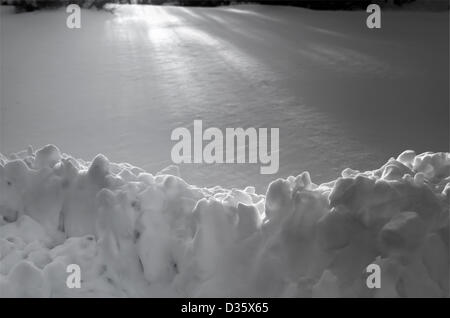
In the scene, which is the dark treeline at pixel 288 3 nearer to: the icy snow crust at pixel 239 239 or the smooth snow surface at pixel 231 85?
the smooth snow surface at pixel 231 85

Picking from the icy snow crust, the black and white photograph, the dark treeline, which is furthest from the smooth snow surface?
the icy snow crust

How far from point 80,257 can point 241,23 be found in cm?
485

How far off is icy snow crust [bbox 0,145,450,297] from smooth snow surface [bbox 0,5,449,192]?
730 mm

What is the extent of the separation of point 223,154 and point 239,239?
3.95 ft

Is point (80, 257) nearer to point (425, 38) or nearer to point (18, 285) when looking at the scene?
point (18, 285)

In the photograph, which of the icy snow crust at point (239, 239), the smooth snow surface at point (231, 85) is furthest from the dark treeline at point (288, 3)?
the icy snow crust at point (239, 239)

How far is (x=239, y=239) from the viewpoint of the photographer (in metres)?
1.46

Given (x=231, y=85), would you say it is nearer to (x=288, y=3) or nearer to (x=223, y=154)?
(x=223, y=154)

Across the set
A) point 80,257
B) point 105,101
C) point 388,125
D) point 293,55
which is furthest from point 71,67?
point 80,257

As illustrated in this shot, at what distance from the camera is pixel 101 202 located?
159 centimetres

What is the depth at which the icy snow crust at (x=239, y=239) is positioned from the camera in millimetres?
1350

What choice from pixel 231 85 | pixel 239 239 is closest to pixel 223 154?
pixel 239 239

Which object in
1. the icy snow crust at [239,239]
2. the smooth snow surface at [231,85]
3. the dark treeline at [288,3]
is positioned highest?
the dark treeline at [288,3]

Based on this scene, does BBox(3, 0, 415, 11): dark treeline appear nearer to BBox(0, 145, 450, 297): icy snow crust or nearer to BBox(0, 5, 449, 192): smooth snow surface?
BBox(0, 5, 449, 192): smooth snow surface
